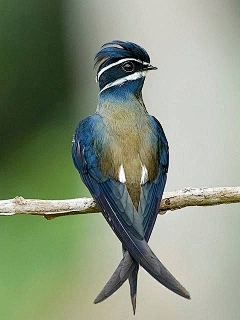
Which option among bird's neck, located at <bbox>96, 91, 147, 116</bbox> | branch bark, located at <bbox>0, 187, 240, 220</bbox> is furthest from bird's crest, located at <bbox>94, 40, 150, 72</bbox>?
branch bark, located at <bbox>0, 187, 240, 220</bbox>

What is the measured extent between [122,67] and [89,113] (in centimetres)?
279

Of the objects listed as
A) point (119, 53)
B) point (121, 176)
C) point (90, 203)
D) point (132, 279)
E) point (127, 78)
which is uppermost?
point (119, 53)

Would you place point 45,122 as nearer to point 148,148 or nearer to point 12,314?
point 12,314

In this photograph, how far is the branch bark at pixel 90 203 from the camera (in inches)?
145

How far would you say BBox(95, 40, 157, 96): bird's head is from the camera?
371 centimetres

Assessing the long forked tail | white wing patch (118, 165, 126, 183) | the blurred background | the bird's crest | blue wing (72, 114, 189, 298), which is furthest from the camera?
the blurred background

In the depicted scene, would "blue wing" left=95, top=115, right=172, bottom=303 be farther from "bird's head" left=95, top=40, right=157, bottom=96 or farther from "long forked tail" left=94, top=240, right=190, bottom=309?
"bird's head" left=95, top=40, right=157, bottom=96

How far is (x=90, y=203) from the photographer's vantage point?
3742 millimetres

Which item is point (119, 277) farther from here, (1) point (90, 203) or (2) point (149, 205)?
(1) point (90, 203)

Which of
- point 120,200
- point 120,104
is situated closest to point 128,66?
point 120,104

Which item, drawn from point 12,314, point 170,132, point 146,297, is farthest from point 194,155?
point 12,314

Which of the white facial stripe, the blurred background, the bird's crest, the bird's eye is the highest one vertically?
the bird's crest

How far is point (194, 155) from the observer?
5.14m

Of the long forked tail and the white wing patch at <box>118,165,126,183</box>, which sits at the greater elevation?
the white wing patch at <box>118,165,126,183</box>
